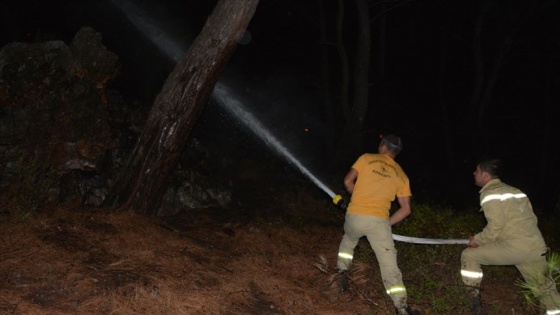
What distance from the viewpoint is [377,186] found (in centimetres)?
525

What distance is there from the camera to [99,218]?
650 cm

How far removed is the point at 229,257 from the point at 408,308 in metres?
2.49

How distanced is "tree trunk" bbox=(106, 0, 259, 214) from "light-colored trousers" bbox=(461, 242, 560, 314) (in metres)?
4.42

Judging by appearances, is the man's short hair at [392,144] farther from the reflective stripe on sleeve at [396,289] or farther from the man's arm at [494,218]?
the reflective stripe on sleeve at [396,289]

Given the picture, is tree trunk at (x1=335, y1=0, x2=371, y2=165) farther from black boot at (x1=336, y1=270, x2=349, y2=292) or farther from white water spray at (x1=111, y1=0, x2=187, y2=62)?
white water spray at (x1=111, y1=0, x2=187, y2=62)

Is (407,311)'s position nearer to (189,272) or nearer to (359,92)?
(189,272)

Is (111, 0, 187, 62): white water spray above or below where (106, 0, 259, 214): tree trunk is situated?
above

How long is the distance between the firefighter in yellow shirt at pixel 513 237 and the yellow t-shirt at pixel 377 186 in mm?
933

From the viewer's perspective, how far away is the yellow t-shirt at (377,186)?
5.26 meters

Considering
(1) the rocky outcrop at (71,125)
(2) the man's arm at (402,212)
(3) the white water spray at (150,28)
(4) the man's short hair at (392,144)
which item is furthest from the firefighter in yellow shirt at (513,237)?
(3) the white water spray at (150,28)

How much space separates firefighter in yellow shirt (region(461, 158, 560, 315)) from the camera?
487cm

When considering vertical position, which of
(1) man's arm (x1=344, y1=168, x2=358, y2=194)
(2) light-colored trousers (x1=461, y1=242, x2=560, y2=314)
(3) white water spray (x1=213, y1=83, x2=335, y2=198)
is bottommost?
(2) light-colored trousers (x1=461, y1=242, x2=560, y2=314)

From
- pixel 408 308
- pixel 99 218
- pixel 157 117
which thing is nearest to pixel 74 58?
pixel 157 117

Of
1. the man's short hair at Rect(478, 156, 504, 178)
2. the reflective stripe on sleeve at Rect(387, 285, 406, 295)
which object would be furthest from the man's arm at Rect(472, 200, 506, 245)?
the reflective stripe on sleeve at Rect(387, 285, 406, 295)
